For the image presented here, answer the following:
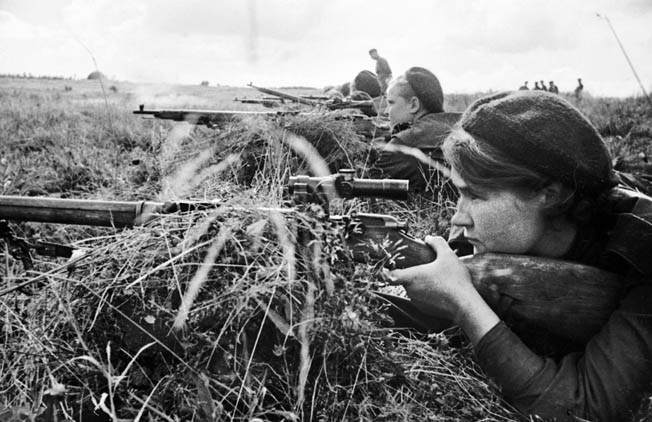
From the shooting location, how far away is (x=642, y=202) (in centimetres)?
202

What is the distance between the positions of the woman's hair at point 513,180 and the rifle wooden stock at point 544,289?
0.89 feet

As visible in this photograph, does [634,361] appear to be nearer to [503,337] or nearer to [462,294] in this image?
[503,337]

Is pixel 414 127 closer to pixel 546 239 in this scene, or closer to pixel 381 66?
pixel 546 239

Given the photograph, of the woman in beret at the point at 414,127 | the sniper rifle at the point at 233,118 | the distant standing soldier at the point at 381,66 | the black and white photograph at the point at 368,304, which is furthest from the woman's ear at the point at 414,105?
the distant standing soldier at the point at 381,66

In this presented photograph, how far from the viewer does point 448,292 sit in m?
2.12

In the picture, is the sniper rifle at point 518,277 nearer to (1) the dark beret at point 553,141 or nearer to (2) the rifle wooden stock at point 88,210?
(1) the dark beret at point 553,141

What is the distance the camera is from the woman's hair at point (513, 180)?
6.91 ft

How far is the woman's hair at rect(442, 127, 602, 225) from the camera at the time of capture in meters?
2.11

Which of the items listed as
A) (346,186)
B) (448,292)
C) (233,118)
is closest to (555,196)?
(448,292)

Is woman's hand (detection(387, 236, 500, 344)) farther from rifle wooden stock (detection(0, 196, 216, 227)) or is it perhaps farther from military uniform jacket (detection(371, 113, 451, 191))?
military uniform jacket (detection(371, 113, 451, 191))

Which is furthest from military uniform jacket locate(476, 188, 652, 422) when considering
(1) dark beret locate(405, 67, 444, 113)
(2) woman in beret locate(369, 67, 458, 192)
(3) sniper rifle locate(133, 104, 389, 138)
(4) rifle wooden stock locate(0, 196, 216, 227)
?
(3) sniper rifle locate(133, 104, 389, 138)

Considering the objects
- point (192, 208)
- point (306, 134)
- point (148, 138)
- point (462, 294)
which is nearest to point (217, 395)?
point (192, 208)

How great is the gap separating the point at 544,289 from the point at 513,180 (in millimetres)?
483

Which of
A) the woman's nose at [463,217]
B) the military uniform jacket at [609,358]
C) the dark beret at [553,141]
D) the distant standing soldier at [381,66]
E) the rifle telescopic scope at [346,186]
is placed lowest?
the military uniform jacket at [609,358]
